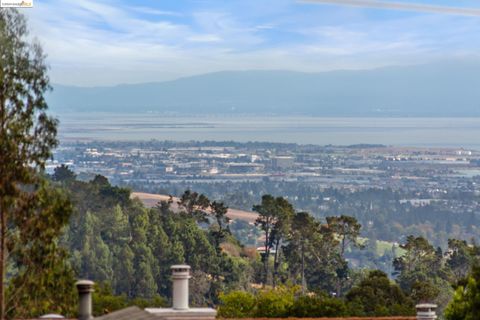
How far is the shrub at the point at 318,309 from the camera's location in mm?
29766

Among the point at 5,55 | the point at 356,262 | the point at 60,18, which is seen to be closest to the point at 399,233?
the point at 356,262

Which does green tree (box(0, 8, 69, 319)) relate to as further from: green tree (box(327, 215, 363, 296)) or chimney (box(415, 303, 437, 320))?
green tree (box(327, 215, 363, 296))

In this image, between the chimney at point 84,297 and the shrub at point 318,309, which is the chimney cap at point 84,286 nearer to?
the chimney at point 84,297

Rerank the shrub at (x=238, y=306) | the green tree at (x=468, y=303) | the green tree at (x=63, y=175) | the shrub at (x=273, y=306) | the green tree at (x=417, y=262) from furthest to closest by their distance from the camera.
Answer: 1. the green tree at (x=63, y=175)
2. the green tree at (x=417, y=262)
3. the shrub at (x=238, y=306)
4. the shrub at (x=273, y=306)
5. the green tree at (x=468, y=303)

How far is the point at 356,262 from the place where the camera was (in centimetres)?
10662

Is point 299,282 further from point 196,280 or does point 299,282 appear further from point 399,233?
point 399,233

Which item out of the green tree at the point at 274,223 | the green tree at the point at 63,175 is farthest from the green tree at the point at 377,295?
the green tree at the point at 63,175

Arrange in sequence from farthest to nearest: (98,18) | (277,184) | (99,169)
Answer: (98,18), (277,184), (99,169)

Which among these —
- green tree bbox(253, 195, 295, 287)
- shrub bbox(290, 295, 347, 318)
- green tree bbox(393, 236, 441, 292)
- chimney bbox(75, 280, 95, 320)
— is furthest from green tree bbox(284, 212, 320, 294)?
chimney bbox(75, 280, 95, 320)

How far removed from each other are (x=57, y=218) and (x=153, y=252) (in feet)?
178

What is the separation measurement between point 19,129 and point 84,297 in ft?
9.58

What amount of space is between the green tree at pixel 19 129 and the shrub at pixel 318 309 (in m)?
15.0

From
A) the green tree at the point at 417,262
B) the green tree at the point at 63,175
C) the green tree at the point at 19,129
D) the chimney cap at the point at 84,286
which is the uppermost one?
the green tree at the point at 19,129

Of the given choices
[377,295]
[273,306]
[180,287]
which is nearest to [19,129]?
[180,287]
